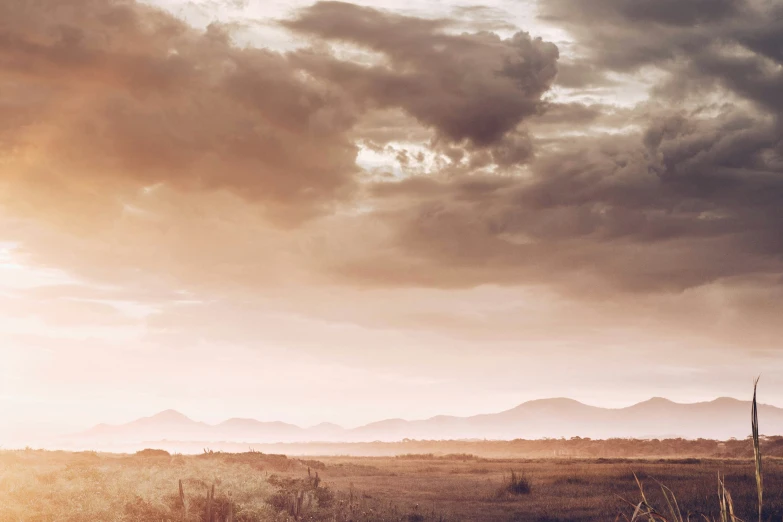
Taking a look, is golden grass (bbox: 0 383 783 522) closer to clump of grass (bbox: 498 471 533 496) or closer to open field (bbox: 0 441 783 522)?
open field (bbox: 0 441 783 522)

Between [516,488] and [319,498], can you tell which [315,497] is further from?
[516,488]

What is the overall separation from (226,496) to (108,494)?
4974 mm

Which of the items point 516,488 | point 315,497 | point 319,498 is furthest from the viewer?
point 516,488

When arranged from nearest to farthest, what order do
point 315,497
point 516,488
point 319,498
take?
point 315,497 < point 319,498 < point 516,488

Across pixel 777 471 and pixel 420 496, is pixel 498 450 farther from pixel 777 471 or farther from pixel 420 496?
pixel 420 496

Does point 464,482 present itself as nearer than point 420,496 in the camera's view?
No

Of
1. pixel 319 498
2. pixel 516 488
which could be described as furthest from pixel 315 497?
pixel 516 488

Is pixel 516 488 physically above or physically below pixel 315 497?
below

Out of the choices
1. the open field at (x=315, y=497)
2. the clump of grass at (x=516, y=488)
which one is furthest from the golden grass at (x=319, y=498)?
the clump of grass at (x=516, y=488)

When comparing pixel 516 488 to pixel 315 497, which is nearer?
pixel 315 497

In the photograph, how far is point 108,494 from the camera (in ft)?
94.1

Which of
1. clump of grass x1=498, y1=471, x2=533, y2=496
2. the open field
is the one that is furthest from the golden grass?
clump of grass x1=498, y1=471, x2=533, y2=496

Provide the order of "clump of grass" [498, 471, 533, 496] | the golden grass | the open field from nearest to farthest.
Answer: the golden grass → the open field → "clump of grass" [498, 471, 533, 496]

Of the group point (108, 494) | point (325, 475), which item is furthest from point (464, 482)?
point (108, 494)
